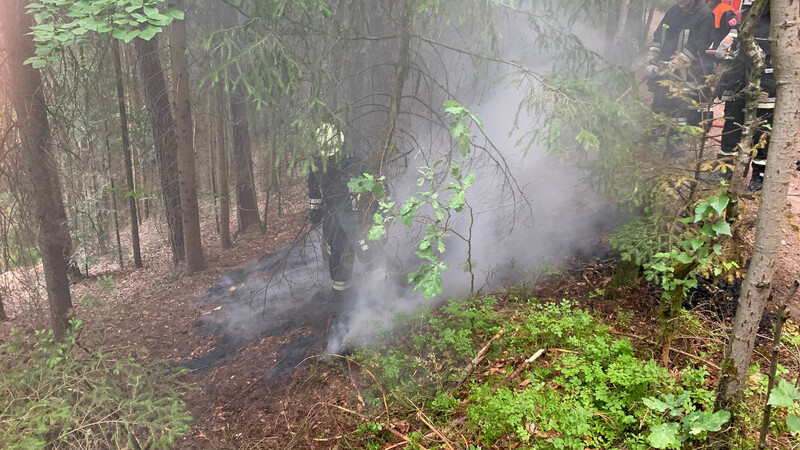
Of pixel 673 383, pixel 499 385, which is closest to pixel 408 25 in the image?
pixel 499 385

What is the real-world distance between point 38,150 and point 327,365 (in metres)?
4.33

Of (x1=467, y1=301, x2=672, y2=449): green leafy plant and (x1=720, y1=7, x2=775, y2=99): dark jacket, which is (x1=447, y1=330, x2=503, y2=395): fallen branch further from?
(x1=720, y1=7, x2=775, y2=99): dark jacket

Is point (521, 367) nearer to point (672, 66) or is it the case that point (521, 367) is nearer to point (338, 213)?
point (338, 213)

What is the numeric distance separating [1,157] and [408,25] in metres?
5.00

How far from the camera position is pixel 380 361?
15.7 feet

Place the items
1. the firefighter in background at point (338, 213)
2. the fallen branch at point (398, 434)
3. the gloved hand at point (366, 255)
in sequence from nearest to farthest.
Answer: the fallen branch at point (398, 434) < the firefighter in background at point (338, 213) < the gloved hand at point (366, 255)

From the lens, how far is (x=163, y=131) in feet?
29.5

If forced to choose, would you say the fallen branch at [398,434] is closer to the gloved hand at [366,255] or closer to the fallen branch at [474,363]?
the fallen branch at [474,363]

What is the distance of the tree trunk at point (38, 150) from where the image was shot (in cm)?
495

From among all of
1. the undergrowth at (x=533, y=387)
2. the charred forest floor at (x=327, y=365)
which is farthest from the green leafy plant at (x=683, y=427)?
the charred forest floor at (x=327, y=365)

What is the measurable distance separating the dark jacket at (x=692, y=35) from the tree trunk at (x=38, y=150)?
27.2ft

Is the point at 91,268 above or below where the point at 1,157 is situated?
below

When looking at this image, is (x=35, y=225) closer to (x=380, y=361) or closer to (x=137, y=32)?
(x=137, y=32)

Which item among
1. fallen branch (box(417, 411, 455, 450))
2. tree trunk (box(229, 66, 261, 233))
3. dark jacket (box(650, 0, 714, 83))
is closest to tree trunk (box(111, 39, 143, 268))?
tree trunk (box(229, 66, 261, 233))
